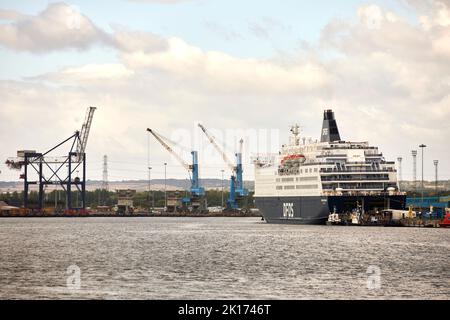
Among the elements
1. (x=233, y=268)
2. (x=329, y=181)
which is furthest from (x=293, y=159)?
(x=233, y=268)

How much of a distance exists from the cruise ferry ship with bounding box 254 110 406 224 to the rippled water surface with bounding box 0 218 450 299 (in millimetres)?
22156

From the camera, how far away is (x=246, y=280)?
188 feet

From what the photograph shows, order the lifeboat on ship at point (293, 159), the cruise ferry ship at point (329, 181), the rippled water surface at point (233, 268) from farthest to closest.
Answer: the lifeboat on ship at point (293, 159)
the cruise ferry ship at point (329, 181)
the rippled water surface at point (233, 268)

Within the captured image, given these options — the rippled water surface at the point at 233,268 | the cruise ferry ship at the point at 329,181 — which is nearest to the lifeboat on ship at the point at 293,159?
the cruise ferry ship at the point at 329,181

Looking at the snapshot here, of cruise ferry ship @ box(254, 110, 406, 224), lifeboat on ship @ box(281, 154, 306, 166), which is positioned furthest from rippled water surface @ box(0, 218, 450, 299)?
lifeboat on ship @ box(281, 154, 306, 166)

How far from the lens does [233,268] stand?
214 ft

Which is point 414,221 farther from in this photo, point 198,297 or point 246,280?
point 198,297

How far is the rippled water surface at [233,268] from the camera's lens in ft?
170

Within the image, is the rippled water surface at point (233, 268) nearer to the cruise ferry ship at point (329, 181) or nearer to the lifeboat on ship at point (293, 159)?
the cruise ferry ship at point (329, 181)

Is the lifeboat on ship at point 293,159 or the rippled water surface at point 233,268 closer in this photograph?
the rippled water surface at point 233,268

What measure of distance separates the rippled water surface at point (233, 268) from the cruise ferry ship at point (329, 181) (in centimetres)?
2216
